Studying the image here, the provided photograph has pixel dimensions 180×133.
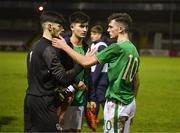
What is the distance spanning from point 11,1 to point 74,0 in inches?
328

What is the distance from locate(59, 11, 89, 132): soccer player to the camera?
7.17 metres

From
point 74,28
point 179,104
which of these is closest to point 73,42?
point 74,28

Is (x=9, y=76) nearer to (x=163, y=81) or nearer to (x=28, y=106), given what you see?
(x=163, y=81)

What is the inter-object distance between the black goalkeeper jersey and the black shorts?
0.27ft

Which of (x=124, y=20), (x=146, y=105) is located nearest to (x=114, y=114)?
(x=124, y=20)

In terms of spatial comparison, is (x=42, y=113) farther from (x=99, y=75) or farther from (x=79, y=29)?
(x=99, y=75)

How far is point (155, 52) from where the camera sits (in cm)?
5522

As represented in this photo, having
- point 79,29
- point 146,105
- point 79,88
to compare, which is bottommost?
point 146,105

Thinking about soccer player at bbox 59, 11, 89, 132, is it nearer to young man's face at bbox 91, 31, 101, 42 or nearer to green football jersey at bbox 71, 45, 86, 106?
green football jersey at bbox 71, 45, 86, 106

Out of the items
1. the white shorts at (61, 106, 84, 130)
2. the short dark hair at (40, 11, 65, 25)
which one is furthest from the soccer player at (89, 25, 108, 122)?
the short dark hair at (40, 11, 65, 25)

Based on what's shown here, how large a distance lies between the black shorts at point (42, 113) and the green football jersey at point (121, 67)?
814 mm

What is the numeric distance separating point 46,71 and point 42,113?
496 millimetres

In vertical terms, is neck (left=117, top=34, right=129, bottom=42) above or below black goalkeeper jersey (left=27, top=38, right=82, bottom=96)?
above

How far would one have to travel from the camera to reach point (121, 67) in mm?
6164
